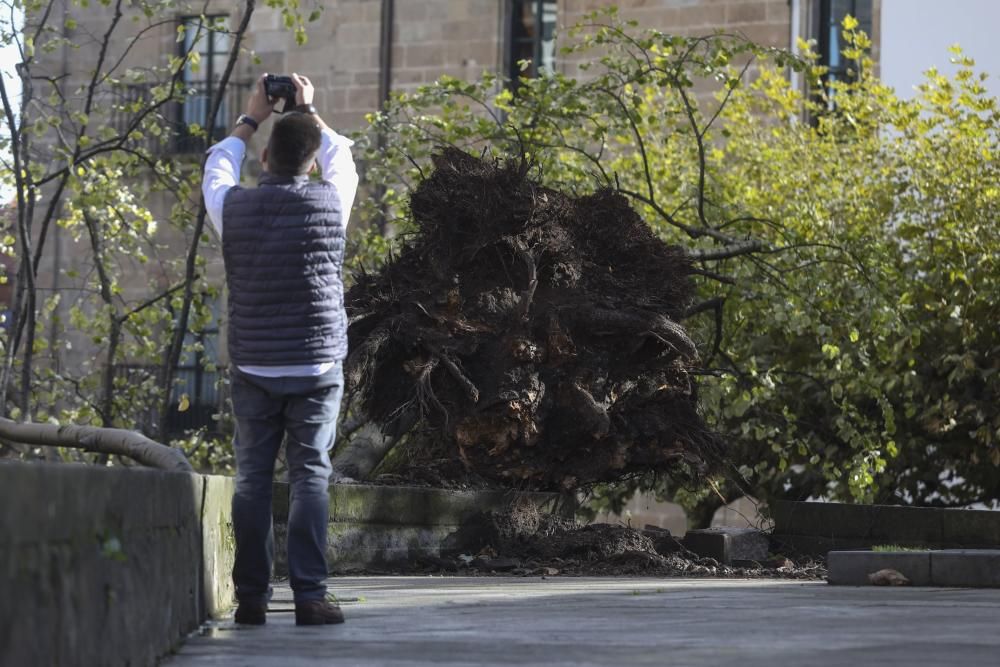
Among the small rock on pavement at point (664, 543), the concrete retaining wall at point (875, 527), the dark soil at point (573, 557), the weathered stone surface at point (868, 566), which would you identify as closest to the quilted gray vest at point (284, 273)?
the weathered stone surface at point (868, 566)

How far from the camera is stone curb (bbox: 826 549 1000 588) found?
888 centimetres

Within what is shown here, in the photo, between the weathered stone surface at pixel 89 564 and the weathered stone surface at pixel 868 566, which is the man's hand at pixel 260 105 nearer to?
the weathered stone surface at pixel 89 564

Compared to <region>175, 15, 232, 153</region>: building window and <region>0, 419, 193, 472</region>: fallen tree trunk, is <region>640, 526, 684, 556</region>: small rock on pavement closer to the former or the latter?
<region>0, 419, 193, 472</region>: fallen tree trunk

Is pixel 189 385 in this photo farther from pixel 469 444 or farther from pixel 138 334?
pixel 469 444

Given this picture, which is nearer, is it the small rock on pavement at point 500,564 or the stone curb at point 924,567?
the stone curb at point 924,567

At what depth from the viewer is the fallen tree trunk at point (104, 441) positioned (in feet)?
20.4

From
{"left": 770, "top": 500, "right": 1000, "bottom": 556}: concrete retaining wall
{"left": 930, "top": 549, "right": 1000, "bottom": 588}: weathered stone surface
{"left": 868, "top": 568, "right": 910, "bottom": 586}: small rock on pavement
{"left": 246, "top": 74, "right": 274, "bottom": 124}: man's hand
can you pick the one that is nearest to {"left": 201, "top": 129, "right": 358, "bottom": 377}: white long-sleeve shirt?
{"left": 246, "top": 74, "right": 274, "bottom": 124}: man's hand

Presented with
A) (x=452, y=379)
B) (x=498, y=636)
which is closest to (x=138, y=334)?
(x=452, y=379)

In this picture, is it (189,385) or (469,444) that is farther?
(189,385)

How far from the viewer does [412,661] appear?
15.0 ft

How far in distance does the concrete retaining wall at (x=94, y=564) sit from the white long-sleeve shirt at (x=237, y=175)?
1.88 ft

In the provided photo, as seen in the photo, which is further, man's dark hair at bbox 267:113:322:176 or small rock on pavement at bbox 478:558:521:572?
small rock on pavement at bbox 478:558:521:572

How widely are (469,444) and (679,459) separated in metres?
1.35

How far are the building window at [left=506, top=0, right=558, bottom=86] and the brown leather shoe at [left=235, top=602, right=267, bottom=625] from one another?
21066 millimetres
